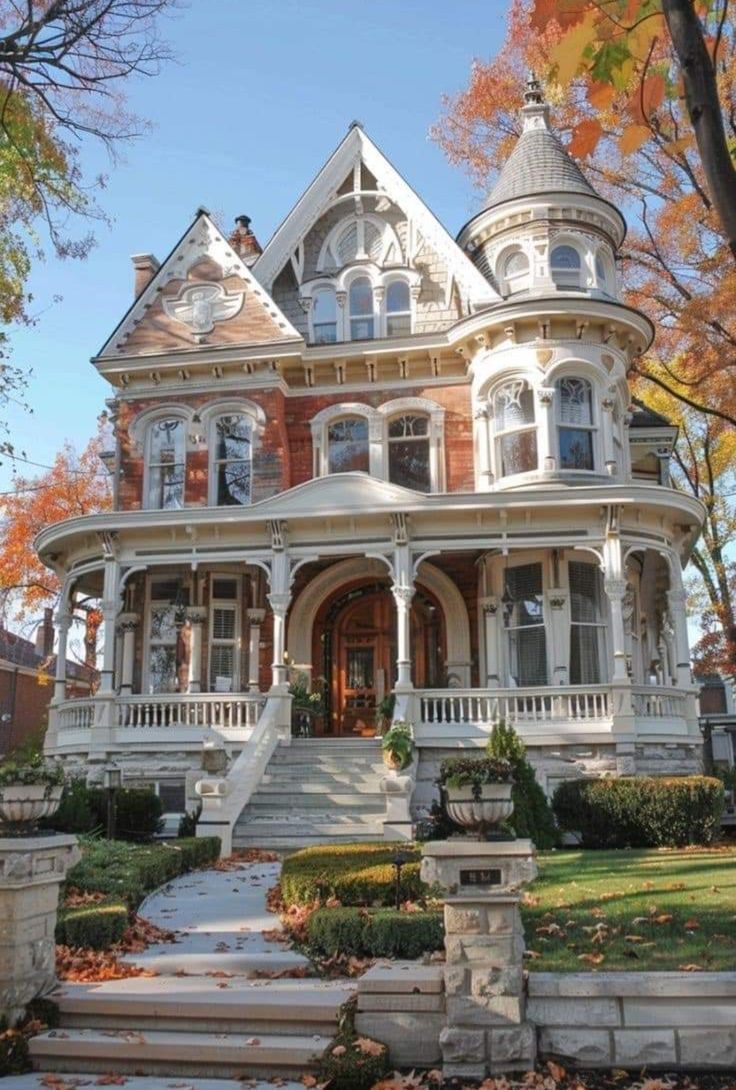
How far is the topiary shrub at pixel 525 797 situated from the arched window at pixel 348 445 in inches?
354

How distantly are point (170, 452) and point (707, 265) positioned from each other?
12938 mm

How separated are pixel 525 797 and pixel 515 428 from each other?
865 centimetres

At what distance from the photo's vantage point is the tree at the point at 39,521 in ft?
120

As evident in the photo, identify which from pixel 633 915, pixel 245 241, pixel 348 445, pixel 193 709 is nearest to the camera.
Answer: pixel 633 915

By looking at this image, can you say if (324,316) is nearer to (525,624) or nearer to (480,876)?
(525,624)

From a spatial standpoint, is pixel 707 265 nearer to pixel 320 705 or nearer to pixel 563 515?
pixel 563 515

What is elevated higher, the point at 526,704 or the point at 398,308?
the point at 398,308

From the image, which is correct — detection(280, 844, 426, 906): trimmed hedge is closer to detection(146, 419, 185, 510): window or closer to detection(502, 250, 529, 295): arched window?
detection(146, 419, 185, 510): window

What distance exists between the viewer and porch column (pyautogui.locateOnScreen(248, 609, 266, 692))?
20.9m

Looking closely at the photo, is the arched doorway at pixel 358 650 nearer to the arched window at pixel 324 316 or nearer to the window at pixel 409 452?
the window at pixel 409 452

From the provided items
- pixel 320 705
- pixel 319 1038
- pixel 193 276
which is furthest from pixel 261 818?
pixel 193 276

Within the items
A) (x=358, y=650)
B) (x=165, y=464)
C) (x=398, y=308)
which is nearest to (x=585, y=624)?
(x=358, y=650)

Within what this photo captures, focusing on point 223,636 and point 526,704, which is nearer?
point 526,704

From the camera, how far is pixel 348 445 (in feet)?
73.6
